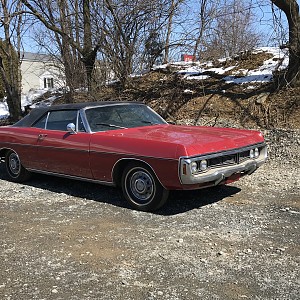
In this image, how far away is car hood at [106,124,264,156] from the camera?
5.04 m

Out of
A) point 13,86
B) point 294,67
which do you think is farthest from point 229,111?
point 13,86

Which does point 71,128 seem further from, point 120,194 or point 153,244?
point 153,244

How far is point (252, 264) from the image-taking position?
3812mm

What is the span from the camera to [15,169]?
7.49 meters

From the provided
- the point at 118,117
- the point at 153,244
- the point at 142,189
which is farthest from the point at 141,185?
the point at 118,117

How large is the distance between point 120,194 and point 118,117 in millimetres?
1167

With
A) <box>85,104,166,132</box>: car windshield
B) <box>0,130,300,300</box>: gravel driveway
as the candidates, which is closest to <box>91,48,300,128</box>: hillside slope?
<box>0,130,300,300</box>: gravel driveway

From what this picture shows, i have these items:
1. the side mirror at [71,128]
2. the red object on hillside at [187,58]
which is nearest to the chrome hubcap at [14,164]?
the side mirror at [71,128]

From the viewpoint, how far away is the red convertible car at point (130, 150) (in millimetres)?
5086

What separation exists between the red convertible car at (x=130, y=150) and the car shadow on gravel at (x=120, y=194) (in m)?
0.26

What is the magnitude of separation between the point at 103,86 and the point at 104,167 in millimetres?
7910

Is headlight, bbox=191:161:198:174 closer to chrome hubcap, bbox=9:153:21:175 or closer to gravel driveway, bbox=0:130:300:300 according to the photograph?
gravel driveway, bbox=0:130:300:300

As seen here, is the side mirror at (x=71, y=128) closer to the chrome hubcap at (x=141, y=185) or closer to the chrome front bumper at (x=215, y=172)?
the chrome hubcap at (x=141, y=185)

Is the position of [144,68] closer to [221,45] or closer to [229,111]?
[221,45]
